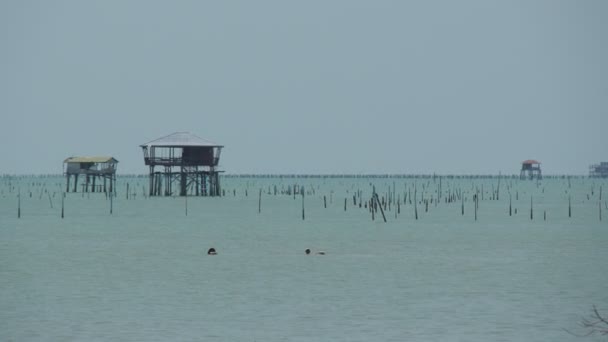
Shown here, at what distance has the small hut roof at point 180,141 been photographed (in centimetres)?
9081

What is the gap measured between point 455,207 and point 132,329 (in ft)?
216

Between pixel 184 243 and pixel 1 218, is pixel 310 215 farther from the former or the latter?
pixel 184 243

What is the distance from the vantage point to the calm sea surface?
23.3 m

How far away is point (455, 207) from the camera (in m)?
86.8

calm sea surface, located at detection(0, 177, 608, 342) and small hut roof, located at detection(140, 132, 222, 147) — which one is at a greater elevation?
small hut roof, located at detection(140, 132, 222, 147)

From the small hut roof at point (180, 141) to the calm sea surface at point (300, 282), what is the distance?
3055cm

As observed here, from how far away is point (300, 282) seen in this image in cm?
3162

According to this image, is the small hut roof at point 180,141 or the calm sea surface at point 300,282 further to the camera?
the small hut roof at point 180,141

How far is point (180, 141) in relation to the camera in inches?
3607

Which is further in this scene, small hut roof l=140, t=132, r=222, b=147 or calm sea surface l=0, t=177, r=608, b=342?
small hut roof l=140, t=132, r=222, b=147

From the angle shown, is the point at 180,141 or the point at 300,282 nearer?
the point at 300,282

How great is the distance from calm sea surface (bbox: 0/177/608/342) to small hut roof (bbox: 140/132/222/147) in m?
30.5

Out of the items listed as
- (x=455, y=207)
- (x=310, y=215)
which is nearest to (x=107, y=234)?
(x=310, y=215)

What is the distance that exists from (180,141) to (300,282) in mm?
61264
